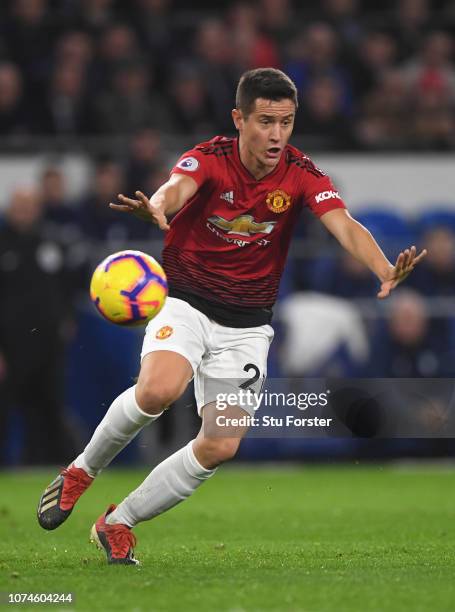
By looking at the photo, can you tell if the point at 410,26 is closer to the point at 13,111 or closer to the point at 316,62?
the point at 316,62

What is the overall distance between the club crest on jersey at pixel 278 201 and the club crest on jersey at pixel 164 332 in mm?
849

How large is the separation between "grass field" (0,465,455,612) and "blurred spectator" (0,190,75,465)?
25.1 inches

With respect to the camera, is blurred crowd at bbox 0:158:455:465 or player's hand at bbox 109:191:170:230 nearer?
player's hand at bbox 109:191:170:230

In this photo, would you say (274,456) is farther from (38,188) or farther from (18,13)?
(18,13)

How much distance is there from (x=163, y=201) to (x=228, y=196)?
677 millimetres

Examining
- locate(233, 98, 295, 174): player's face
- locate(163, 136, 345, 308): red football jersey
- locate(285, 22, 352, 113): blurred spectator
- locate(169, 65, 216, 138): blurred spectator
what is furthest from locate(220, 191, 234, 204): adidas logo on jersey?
locate(285, 22, 352, 113): blurred spectator

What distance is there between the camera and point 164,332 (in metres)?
6.81

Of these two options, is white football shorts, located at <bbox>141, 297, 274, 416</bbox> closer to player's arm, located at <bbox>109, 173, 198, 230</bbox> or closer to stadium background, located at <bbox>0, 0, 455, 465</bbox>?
player's arm, located at <bbox>109, 173, 198, 230</bbox>

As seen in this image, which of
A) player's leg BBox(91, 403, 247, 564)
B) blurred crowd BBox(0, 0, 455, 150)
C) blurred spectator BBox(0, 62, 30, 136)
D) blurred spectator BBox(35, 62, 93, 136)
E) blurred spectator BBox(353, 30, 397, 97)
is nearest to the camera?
player's leg BBox(91, 403, 247, 564)

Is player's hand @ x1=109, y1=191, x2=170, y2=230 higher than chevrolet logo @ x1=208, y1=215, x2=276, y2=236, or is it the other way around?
player's hand @ x1=109, y1=191, x2=170, y2=230

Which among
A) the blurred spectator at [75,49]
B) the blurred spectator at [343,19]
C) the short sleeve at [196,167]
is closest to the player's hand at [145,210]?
the short sleeve at [196,167]

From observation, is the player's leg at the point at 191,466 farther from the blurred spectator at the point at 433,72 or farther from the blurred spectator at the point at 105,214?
the blurred spectator at the point at 433,72

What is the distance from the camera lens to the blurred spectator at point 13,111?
49.6ft

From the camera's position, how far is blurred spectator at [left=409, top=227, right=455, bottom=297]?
43.8ft
